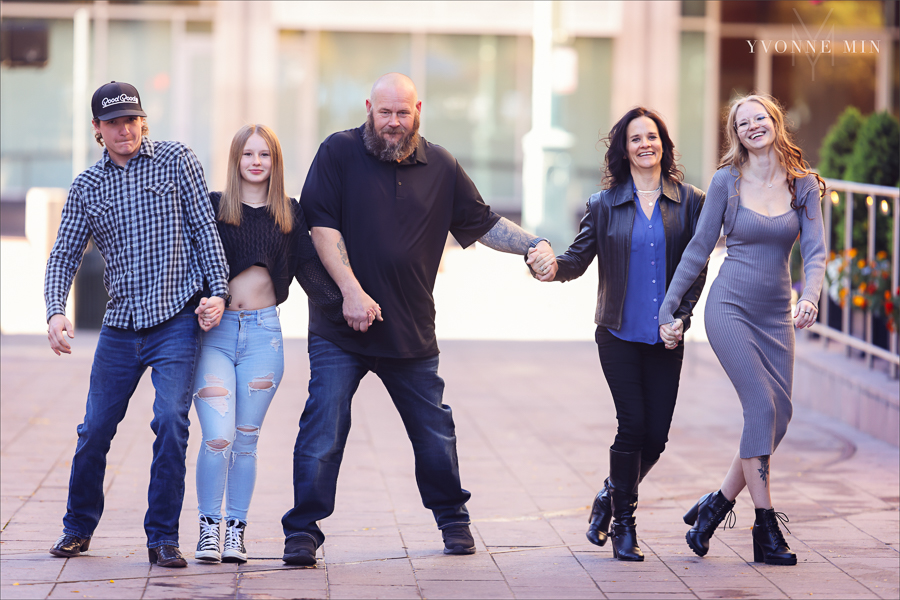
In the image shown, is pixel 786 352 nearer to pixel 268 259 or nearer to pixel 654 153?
pixel 654 153

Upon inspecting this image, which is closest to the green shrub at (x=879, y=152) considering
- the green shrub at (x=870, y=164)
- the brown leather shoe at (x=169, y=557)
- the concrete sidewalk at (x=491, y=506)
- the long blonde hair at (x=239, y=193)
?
the green shrub at (x=870, y=164)

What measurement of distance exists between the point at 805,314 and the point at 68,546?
3053mm

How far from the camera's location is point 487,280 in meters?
15.5

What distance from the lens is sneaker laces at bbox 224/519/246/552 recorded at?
480 cm

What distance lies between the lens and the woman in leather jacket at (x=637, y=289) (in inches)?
197

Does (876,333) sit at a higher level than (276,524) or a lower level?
higher

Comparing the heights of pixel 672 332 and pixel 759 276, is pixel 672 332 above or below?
below

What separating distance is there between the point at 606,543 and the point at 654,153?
5.67 ft

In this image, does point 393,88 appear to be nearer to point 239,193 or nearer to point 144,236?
point 239,193

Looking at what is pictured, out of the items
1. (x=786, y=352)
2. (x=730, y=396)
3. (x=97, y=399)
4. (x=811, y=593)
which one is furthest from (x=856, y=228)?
(x=97, y=399)

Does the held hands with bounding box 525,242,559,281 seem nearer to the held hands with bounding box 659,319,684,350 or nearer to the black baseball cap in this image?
the held hands with bounding box 659,319,684,350

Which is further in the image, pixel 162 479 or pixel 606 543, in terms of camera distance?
pixel 606 543

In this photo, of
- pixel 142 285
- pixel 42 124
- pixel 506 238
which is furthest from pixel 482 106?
pixel 142 285

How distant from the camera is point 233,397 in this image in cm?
480
